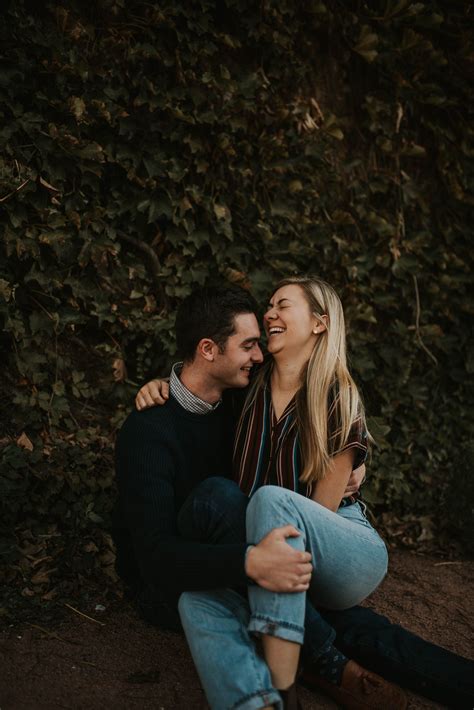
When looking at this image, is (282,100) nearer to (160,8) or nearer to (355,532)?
(160,8)

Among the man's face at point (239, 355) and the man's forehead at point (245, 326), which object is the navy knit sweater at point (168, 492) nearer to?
the man's face at point (239, 355)

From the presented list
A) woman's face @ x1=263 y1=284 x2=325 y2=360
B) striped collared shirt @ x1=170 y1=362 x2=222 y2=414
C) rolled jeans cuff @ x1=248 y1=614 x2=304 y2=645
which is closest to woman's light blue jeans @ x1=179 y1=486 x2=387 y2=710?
rolled jeans cuff @ x1=248 y1=614 x2=304 y2=645

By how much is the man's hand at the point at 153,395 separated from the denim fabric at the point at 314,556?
0.57 meters

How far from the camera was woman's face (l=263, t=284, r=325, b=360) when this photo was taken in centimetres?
252

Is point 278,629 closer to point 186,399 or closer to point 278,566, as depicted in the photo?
point 278,566

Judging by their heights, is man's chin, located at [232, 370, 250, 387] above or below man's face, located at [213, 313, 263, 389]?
below

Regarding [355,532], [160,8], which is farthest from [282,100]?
[355,532]

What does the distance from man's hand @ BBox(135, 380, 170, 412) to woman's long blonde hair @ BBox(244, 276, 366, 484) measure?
34cm

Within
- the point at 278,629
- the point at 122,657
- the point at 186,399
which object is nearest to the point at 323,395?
the point at 186,399

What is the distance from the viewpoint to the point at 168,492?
7.15 feet

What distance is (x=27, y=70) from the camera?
270 centimetres

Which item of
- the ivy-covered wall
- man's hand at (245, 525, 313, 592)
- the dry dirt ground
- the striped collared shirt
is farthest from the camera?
the ivy-covered wall

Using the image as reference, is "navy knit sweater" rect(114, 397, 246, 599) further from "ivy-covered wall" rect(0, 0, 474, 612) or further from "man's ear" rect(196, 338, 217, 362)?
"ivy-covered wall" rect(0, 0, 474, 612)

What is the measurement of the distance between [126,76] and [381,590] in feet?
8.70
